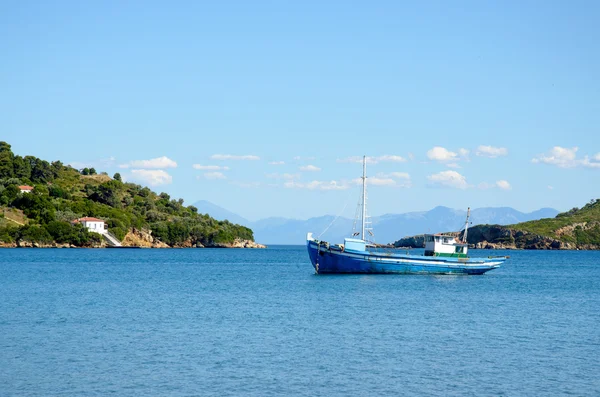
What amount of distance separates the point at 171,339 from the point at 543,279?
226 feet

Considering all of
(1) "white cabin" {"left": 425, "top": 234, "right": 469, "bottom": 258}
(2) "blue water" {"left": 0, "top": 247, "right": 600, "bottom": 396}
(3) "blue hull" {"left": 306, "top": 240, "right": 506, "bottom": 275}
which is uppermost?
(1) "white cabin" {"left": 425, "top": 234, "right": 469, "bottom": 258}

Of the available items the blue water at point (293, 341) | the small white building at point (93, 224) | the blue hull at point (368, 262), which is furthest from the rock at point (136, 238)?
the blue water at point (293, 341)

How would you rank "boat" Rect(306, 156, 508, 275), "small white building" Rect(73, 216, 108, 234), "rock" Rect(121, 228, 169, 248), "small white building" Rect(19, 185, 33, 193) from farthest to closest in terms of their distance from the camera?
"rock" Rect(121, 228, 169, 248), "small white building" Rect(19, 185, 33, 193), "small white building" Rect(73, 216, 108, 234), "boat" Rect(306, 156, 508, 275)

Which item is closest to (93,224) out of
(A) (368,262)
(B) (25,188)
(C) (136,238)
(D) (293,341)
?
(C) (136,238)

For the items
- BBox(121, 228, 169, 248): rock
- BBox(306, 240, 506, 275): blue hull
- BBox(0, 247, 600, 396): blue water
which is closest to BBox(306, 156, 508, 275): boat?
BBox(306, 240, 506, 275): blue hull

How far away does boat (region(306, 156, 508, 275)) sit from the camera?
284ft

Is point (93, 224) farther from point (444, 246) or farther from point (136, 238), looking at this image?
point (444, 246)

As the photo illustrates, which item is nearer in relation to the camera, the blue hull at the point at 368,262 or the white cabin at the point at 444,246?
the blue hull at the point at 368,262

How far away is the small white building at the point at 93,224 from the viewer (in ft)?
578

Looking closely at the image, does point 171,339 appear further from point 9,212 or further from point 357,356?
point 9,212

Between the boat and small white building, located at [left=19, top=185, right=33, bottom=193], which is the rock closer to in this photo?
small white building, located at [left=19, top=185, right=33, bottom=193]

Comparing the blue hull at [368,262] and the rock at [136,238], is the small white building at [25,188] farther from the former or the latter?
the blue hull at [368,262]

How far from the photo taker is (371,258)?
86.9m

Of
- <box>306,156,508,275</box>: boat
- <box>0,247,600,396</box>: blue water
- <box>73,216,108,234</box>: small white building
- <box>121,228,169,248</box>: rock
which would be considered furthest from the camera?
<box>121,228,169,248</box>: rock
